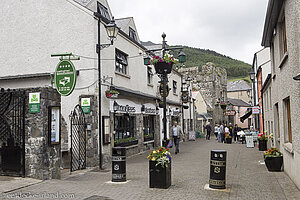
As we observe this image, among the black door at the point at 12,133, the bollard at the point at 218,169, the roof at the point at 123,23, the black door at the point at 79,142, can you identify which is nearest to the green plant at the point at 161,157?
the bollard at the point at 218,169

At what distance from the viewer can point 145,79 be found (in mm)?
18391

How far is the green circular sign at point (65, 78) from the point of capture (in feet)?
31.5

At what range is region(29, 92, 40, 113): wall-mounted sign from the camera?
336 inches

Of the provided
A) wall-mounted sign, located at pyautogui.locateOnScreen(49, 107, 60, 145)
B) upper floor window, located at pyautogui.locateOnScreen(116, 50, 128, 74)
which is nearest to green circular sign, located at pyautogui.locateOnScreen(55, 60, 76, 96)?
wall-mounted sign, located at pyautogui.locateOnScreen(49, 107, 60, 145)

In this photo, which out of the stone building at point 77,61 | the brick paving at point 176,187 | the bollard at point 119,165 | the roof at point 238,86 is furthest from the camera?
the roof at point 238,86

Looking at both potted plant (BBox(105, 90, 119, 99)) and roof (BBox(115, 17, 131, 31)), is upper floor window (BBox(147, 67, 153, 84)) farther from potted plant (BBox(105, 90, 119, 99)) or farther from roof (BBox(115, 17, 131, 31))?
potted plant (BBox(105, 90, 119, 99))

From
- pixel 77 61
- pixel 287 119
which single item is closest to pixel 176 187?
pixel 287 119

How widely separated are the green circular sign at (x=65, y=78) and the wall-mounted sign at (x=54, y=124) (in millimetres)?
829

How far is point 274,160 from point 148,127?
995 centimetres

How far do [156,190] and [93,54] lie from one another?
22.6ft

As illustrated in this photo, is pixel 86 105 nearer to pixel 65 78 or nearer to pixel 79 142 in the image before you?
pixel 79 142

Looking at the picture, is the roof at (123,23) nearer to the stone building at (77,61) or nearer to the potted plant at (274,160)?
the stone building at (77,61)

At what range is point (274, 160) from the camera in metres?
10.2

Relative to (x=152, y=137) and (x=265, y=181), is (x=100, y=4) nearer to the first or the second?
(x=152, y=137)
